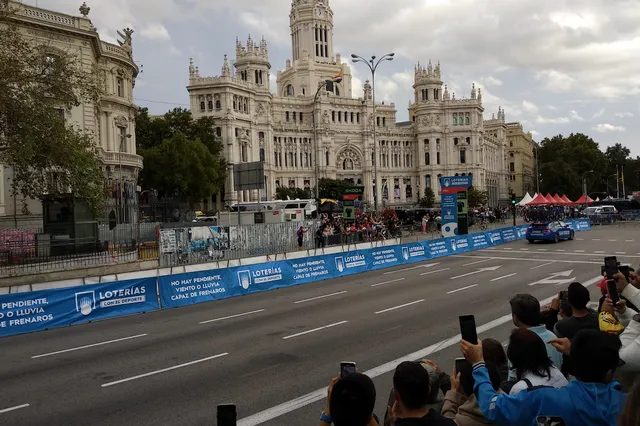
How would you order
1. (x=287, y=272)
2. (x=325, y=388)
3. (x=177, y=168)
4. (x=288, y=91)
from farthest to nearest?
(x=288, y=91) < (x=177, y=168) < (x=287, y=272) < (x=325, y=388)

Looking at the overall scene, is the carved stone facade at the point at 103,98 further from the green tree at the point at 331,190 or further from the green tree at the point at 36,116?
the green tree at the point at 331,190

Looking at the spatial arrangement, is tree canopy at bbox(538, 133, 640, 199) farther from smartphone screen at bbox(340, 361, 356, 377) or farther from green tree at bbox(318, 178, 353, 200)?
smartphone screen at bbox(340, 361, 356, 377)

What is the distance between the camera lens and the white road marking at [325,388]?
727 cm

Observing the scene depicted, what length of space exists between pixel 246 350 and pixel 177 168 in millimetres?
49984

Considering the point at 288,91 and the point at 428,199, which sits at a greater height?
the point at 288,91

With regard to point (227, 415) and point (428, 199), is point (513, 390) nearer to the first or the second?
point (227, 415)

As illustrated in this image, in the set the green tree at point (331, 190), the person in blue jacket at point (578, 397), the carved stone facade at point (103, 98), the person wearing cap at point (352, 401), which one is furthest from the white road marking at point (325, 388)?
the green tree at point (331, 190)

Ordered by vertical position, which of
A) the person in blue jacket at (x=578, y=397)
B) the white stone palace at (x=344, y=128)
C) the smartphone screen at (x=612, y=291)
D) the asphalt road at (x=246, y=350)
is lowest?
the asphalt road at (x=246, y=350)

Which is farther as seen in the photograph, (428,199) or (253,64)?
(428,199)

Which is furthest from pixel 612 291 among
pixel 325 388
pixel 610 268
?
Answer: pixel 325 388

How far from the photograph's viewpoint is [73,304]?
15.0m

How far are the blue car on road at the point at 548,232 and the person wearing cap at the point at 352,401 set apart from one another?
109ft

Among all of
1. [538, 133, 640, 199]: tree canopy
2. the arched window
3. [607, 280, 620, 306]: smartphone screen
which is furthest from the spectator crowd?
the arched window

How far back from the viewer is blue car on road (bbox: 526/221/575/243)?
33938 mm
